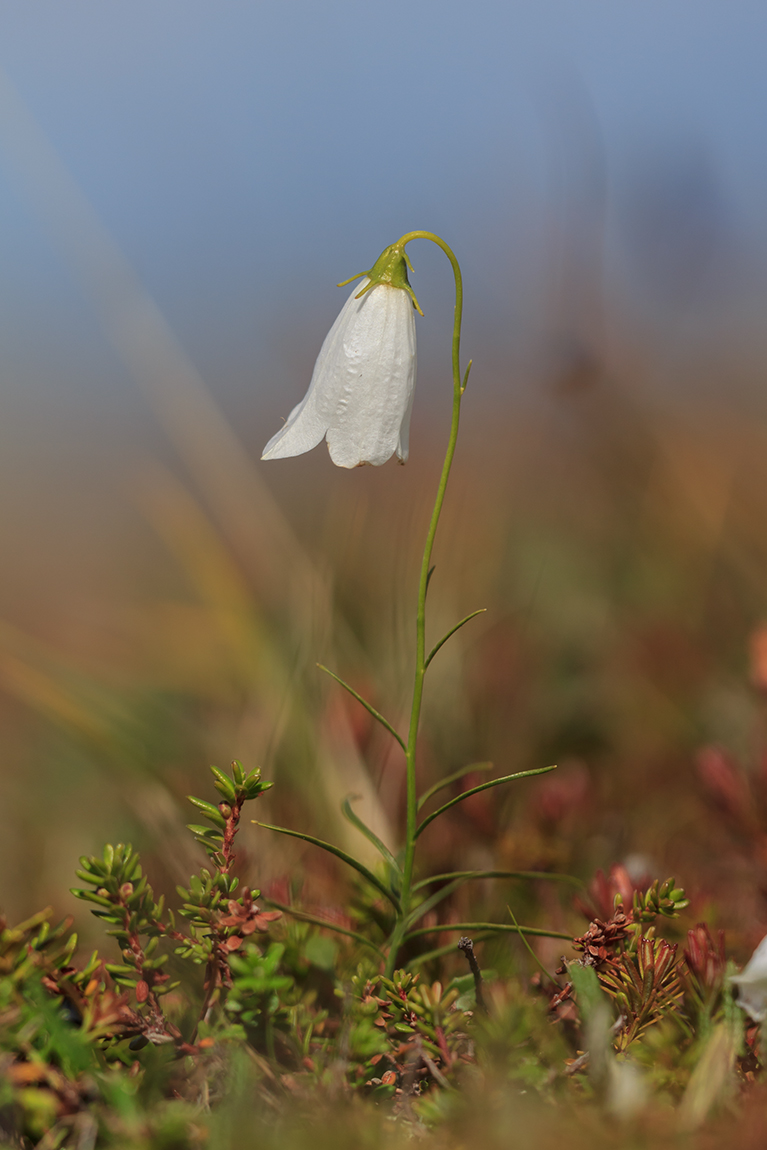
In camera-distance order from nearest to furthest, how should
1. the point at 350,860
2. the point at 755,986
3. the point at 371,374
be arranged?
the point at 755,986 → the point at 350,860 → the point at 371,374

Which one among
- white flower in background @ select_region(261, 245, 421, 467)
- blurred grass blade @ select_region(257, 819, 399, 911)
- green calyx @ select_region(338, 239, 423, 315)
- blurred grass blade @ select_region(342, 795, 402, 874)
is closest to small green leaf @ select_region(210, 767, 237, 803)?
blurred grass blade @ select_region(257, 819, 399, 911)

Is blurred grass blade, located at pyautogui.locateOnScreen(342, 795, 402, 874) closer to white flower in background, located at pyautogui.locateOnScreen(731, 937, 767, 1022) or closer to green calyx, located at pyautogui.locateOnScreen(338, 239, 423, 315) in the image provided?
white flower in background, located at pyautogui.locateOnScreen(731, 937, 767, 1022)

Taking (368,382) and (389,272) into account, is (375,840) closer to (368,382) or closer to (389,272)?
(368,382)

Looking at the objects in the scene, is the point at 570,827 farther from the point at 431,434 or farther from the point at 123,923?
the point at 431,434

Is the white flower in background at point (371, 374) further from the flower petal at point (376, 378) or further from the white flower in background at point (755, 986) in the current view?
the white flower in background at point (755, 986)

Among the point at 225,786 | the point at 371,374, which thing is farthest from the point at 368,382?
the point at 225,786

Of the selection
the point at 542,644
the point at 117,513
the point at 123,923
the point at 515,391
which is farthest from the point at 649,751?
the point at 117,513

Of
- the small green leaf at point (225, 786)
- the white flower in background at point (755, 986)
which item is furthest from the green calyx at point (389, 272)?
the white flower in background at point (755, 986)
